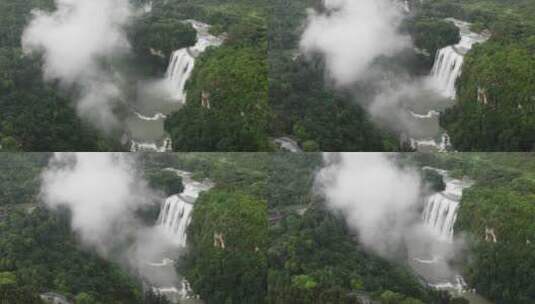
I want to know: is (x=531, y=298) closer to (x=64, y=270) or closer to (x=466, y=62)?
(x=466, y=62)

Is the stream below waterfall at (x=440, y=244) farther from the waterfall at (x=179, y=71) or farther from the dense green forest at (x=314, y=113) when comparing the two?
the waterfall at (x=179, y=71)

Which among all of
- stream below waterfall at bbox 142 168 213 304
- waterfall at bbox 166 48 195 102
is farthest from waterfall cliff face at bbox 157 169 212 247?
waterfall at bbox 166 48 195 102

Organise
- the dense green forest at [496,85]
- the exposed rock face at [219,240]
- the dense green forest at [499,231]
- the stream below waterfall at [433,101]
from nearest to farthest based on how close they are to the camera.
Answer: the dense green forest at [496,85] < the stream below waterfall at [433,101] < the dense green forest at [499,231] < the exposed rock face at [219,240]

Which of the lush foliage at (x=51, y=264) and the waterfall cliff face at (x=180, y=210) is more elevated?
the waterfall cliff face at (x=180, y=210)

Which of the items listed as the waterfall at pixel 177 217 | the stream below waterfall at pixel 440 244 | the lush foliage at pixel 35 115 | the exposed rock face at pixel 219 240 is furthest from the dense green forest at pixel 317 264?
the lush foliage at pixel 35 115

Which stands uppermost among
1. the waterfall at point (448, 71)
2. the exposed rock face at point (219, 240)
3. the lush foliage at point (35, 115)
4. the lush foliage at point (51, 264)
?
the waterfall at point (448, 71)

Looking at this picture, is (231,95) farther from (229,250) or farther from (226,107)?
(229,250)
